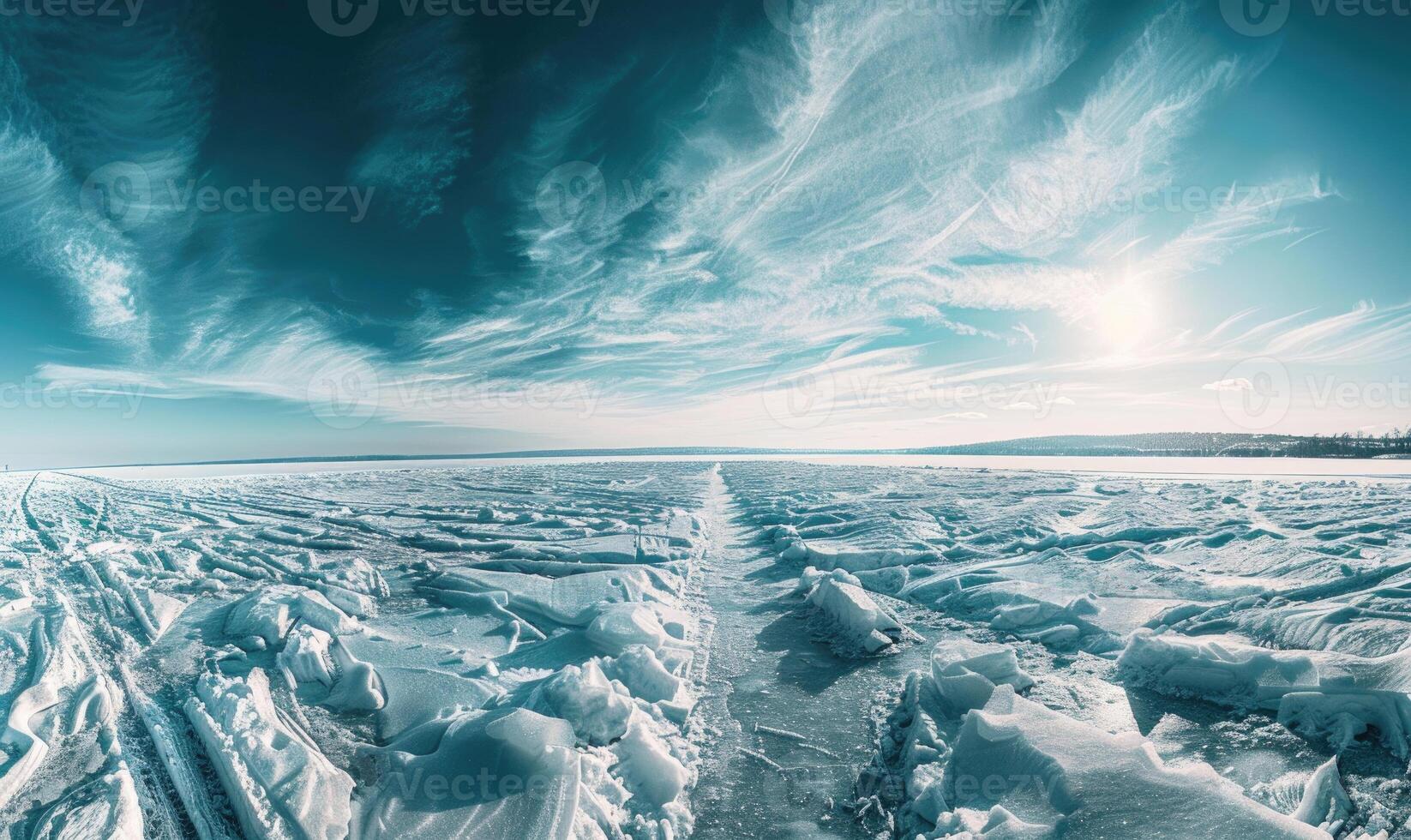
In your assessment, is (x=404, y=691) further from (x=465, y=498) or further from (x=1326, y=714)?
(x=465, y=498)

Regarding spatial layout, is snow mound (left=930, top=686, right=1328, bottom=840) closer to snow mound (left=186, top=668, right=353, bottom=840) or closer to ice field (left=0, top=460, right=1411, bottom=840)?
ice field (left=0, top=460, right=1411, bottom=840)

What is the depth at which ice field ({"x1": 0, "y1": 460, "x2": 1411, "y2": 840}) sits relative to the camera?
9.21ft

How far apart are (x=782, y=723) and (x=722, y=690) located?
0.72 m

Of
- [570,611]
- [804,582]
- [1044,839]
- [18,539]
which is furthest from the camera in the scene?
[18,539]

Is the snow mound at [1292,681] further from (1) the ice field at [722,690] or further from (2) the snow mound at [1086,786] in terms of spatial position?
(2) the snow mound at [1086,786]

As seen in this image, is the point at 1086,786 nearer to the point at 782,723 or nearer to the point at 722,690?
the point at 782,723

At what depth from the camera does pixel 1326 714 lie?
142 inches

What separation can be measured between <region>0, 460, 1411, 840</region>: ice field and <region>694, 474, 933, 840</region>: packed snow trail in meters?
0.03

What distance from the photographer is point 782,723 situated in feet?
13.5

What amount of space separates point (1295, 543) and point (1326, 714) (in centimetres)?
622

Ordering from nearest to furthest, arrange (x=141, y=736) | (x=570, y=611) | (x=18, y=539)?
(x=141, y=736) < (x=570, y=611) < (x=18, y=539)

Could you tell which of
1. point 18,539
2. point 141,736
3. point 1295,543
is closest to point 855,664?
point 141,736

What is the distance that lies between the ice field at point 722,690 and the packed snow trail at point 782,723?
3cm

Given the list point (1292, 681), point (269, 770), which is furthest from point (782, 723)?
point (1292, 681)
